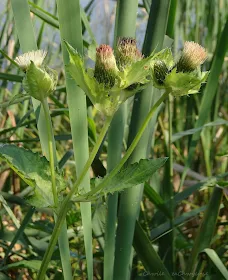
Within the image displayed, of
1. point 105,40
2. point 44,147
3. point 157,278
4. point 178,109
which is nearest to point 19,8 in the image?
point 44,147

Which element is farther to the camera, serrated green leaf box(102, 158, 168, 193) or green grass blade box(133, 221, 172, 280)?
green grass blade box(133, 221, 172, 280)

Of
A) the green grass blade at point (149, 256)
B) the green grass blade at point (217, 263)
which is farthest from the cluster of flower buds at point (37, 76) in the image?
the green grass blade at point (217, 263)

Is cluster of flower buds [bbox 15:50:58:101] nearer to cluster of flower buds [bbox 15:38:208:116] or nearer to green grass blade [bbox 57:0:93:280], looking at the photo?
cluster of flower buds [bbox 15:38:208:116]

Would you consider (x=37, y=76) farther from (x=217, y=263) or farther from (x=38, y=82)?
(x=217, y=263)

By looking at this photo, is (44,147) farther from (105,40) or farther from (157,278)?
(105,40)

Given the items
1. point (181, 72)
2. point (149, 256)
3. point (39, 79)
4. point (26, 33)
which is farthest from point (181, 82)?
point (149, 256)

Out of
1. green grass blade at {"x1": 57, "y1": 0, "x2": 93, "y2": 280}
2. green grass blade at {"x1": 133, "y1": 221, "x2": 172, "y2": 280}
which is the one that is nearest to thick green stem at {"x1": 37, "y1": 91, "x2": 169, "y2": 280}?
green grass blade at {"x1": 57, "y1": 0, "x2": 93, "y2": 280}

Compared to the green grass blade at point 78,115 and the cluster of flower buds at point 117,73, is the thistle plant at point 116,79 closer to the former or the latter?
the cluster of flower buds at point 117,73
